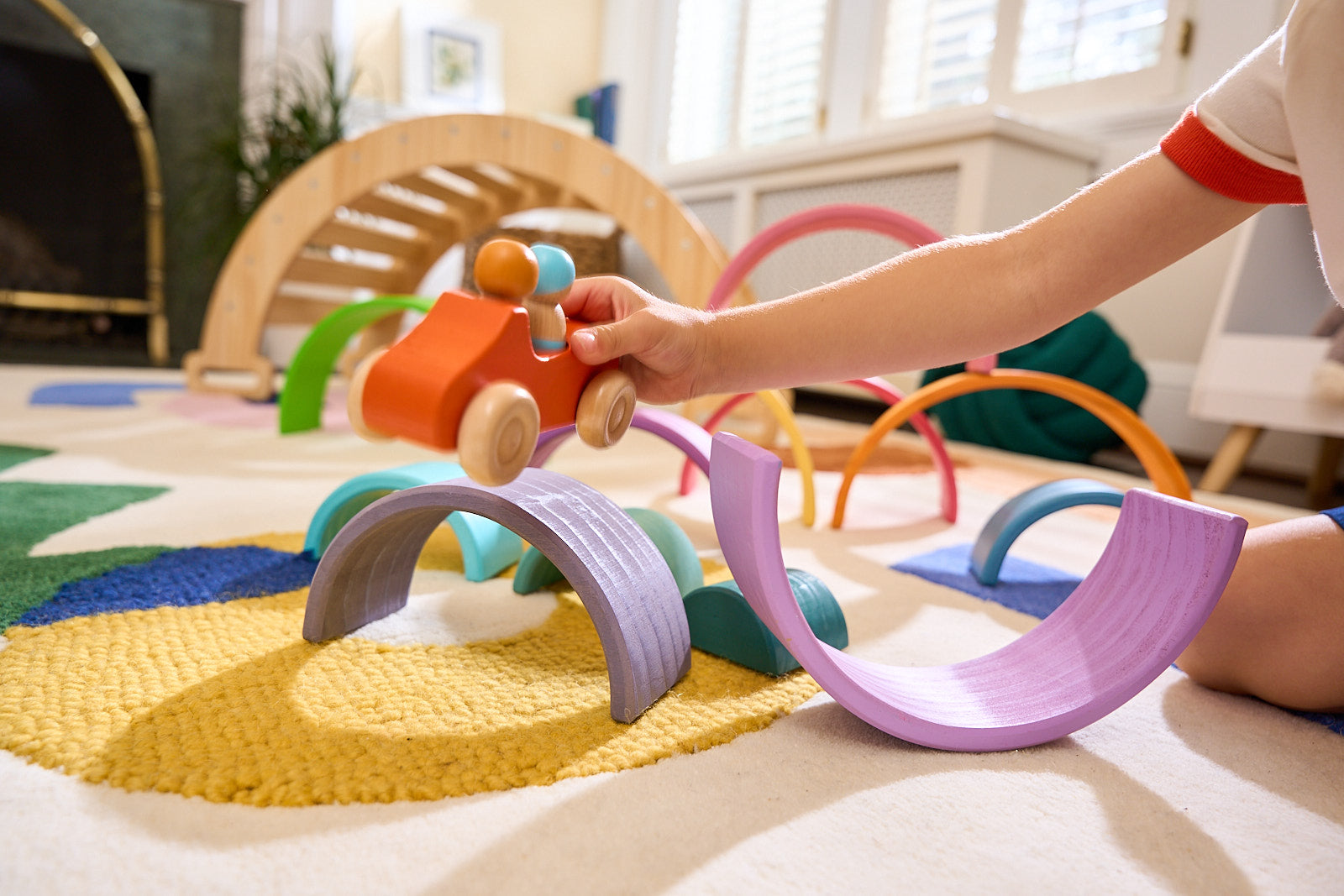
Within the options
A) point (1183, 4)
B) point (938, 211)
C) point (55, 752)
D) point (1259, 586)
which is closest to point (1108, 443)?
point (938, 211)

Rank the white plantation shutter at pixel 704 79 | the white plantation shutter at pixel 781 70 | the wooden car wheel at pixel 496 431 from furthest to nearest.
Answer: the white plantation shutter at pixel 704 79, the white plantation shutter at pixel 781 70, the wooden car wheel at pixel 496 431

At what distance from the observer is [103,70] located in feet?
9.68

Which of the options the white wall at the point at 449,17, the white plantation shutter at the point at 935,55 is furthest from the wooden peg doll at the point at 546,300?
the white wall at the point at 449,17

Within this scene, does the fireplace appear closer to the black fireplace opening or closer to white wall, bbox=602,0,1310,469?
the black fireplace opening

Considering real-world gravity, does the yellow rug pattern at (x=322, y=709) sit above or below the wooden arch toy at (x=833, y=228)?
below

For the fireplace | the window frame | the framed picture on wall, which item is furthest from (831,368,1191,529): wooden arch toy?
the framed picture on wall

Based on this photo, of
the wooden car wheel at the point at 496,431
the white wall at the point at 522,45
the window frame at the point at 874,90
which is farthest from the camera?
the white wall at the point at 522,45

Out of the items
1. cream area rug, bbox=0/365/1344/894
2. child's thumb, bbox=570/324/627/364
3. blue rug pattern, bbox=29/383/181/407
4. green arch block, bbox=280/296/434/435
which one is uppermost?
child's thumb, bbox=570/324/627/364

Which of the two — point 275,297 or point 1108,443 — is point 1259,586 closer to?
point 1108,443

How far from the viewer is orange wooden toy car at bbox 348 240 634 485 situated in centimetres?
39

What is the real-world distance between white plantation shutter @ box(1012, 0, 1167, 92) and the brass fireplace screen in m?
3.03

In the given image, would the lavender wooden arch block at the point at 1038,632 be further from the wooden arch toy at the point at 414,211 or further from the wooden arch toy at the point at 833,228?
the wooden arch toy at the point at 414,211

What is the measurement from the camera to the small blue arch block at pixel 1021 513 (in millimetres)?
916

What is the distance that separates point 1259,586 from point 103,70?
3730mm
